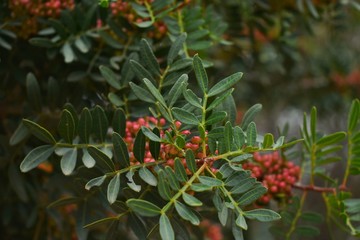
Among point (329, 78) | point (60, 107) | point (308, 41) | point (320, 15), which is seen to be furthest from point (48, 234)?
point (308, 41)

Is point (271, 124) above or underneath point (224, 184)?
underneath

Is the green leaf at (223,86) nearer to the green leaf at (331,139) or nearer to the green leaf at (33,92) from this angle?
the green leaf at (331,139)

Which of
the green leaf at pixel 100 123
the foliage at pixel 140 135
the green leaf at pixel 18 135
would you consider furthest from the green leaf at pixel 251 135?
the green leaf at pixel 18 135

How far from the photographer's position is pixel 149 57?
799mm

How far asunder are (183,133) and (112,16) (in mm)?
311

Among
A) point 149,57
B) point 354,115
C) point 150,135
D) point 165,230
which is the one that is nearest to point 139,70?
Answer: point 149,57

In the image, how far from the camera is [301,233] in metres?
0.93

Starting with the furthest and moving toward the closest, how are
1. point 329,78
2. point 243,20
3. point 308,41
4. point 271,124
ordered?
point 271,124 < point 308,41 < point 329,78 < point 243,20

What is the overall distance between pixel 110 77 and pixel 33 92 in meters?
0.14

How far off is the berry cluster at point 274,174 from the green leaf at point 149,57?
23 centimetres

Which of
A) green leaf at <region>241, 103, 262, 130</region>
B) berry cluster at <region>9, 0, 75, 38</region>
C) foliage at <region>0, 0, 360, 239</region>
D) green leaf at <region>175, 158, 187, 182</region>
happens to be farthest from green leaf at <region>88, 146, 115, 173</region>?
berry cluster at <region>9, 0, 75, 38</region>

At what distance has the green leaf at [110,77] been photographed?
850 mm

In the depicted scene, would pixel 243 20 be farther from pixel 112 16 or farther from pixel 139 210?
pixel 139 210

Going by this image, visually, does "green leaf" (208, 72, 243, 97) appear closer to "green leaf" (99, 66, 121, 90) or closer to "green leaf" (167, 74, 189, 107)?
"green leaf" (167, 74, 189, 107)
